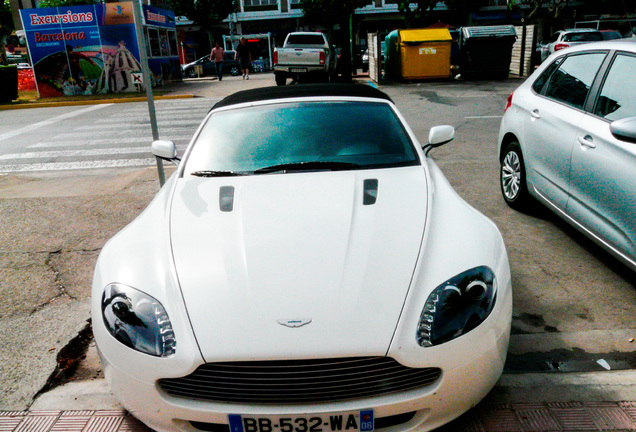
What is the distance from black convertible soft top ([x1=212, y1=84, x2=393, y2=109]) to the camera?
3.68 m

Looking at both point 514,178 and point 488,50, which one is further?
point 488,50

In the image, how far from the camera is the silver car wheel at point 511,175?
4.93 metres

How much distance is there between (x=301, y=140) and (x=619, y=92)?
2202 mm

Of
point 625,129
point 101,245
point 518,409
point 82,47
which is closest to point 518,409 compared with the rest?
point 518,409

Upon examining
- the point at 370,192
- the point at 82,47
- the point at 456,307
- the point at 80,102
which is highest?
the point at 82,47

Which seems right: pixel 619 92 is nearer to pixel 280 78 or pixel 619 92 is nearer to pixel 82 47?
pixel 280 78

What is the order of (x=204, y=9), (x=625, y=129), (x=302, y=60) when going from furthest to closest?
(x=204, y=9), (x=302, y=60), (x=625, y=129)

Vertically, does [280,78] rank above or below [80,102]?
above

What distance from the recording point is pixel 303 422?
6.12 ft

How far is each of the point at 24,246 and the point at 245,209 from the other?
3020mm

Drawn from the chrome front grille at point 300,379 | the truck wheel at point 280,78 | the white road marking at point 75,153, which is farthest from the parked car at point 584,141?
the truck wheel at point 280,78

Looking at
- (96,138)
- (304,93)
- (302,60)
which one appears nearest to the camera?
(304,93)

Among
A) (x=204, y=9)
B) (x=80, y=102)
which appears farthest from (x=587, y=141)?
(x=204, y=9)

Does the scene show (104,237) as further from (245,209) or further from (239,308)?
(239,308)
